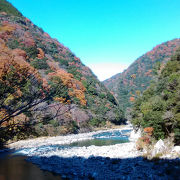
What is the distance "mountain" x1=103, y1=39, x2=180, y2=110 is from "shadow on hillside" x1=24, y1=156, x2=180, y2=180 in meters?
59.8

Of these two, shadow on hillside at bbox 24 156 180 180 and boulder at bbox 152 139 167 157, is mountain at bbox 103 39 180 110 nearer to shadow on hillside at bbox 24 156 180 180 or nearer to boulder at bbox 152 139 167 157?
boulder at bbox 152 139 167 157

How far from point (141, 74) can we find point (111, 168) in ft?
250

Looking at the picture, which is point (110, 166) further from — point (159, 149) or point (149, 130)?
point (149, 130)

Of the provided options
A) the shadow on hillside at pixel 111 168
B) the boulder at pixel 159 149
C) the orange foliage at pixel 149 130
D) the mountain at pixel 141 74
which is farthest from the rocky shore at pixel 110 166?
the mountain at pixel 141 74

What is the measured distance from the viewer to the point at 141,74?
269 ft

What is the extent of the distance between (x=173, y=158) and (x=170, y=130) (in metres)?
4.03

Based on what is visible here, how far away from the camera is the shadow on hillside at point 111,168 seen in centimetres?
818

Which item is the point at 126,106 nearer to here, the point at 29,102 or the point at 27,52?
the point at 27,52

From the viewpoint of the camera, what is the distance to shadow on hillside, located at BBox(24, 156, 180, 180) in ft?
26.8

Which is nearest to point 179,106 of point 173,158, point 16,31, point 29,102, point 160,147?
point 160,147

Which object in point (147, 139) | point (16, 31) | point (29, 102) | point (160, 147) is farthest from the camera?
point (16, 31)

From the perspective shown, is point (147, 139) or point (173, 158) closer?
point (173, 158)

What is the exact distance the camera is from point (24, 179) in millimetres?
8734

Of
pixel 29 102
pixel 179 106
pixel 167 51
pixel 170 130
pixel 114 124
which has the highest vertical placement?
pixel 167 51
